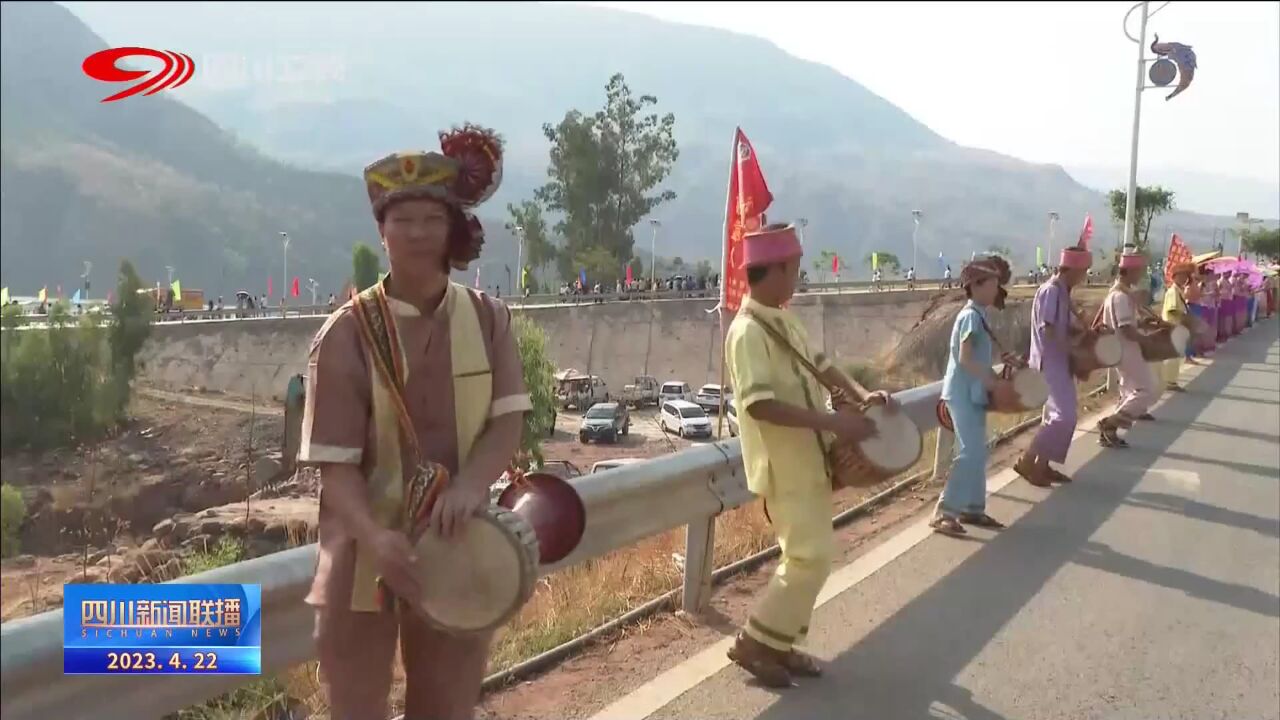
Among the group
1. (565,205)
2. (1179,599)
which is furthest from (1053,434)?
(565,205)

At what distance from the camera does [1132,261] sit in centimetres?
938

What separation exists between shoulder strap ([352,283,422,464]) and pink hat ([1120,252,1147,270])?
8579mm

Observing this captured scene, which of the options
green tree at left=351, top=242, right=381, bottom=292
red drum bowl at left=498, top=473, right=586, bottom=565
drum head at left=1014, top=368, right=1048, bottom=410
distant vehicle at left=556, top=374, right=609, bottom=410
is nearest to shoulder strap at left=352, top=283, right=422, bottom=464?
red drum bowl at left=498, top=473, right=586, bottom=565

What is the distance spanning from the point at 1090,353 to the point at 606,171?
66.5 m

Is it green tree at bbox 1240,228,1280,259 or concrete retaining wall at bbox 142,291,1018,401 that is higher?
green tree at bbox 1240,228,1280,259

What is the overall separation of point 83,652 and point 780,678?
2.51 meters

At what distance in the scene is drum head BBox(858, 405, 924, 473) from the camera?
4004mm

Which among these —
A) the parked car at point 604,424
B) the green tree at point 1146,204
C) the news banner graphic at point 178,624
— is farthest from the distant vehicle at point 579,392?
the green tree at point 1146,204

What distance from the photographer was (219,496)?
9.98m

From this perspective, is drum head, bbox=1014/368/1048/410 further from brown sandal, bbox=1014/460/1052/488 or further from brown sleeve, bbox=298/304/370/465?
brown sleeve, bbox=298/304/370/465

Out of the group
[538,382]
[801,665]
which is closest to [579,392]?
[538,382]

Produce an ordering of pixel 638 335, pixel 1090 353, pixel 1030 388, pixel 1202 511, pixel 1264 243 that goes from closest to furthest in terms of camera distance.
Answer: pixel 1030 388 → pixel 1202 511 → pixel 1090 353 → pixel 638 335 → pixel 1264 243

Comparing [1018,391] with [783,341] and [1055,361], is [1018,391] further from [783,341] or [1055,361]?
[783,341]

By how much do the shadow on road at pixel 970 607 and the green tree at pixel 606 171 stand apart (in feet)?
210
